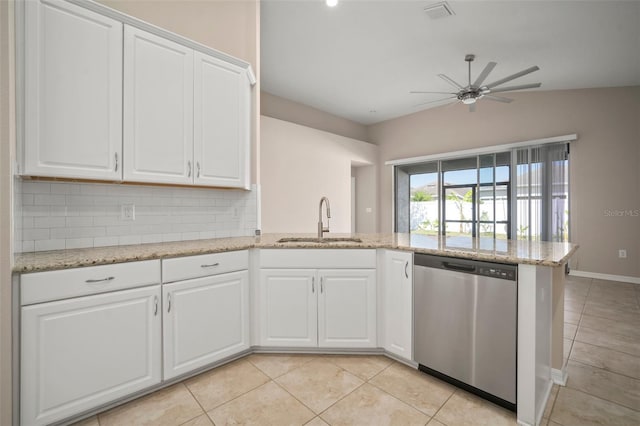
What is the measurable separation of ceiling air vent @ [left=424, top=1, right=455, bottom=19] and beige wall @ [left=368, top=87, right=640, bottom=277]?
312 centimetres

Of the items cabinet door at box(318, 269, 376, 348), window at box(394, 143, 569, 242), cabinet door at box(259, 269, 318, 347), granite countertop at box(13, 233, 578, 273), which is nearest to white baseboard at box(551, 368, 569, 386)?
granite countertop at box(13, 233, 578, 273)

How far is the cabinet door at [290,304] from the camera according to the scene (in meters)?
2.12

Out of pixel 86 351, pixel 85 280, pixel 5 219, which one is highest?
pixel 5 219

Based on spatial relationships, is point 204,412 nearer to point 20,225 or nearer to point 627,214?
point 20,225

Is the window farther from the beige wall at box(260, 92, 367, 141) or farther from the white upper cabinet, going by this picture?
the white upper cabinet

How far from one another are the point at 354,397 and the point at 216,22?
10.4ft

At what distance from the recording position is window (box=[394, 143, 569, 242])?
486 cm

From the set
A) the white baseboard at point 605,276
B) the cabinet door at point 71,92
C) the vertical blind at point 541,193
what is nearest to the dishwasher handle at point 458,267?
the cabinet door at point 71,92

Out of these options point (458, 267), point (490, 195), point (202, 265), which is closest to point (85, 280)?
point (202, 265)

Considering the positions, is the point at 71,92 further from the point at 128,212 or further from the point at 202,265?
the point at 202,265

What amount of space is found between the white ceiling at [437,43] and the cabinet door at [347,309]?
276 centimetres

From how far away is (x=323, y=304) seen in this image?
6.97 feet

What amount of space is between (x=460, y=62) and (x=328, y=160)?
2.69 m

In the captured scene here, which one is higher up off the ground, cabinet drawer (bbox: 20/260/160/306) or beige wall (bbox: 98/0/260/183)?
beige wall (bbox: 98/0/260/183)
